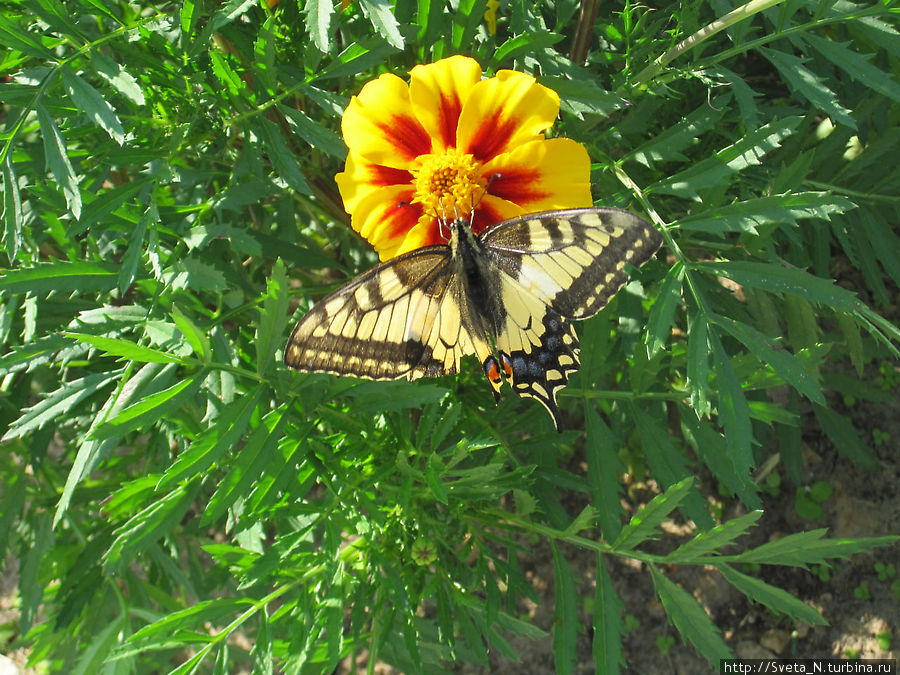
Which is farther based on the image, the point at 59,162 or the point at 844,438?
the point at 844,438

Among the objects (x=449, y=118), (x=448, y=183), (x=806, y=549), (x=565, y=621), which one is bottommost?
(x=565, y=621)

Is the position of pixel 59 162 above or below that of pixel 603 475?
above

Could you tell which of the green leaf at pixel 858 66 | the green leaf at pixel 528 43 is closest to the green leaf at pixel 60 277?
the green leaf at pixel 528 43

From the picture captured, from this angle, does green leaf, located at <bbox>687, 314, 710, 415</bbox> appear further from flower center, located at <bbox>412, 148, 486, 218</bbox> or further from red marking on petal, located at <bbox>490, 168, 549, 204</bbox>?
flower center, located at <bbox>412, 148, 486, 218</bbox>

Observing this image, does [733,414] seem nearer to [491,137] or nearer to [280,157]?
[491,137]

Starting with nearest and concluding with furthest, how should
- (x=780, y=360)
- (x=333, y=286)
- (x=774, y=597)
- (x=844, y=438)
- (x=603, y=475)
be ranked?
(x=780, y=360) → (x=774, y=597) → (x=603, y=475) → (x=333, y=286) → (x=844, y=438)

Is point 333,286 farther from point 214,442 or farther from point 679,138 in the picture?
point 679,138

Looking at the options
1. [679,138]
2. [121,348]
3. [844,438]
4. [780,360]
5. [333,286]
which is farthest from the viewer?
[844,438]

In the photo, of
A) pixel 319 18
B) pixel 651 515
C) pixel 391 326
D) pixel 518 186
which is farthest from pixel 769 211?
pixel 319 18
